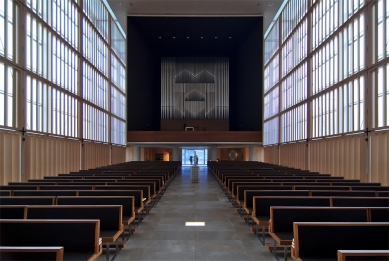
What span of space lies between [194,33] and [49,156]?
1887 cm

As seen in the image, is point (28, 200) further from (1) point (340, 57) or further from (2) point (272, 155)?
(2) point (272, 155)

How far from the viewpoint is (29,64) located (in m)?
12.2

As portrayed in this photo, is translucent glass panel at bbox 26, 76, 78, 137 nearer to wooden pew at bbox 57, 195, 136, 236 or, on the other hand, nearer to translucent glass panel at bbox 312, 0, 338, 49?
wooden pew at bbox 57, 195, 136, 236

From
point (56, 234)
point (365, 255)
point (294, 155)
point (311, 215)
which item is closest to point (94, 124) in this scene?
point (294, 155)

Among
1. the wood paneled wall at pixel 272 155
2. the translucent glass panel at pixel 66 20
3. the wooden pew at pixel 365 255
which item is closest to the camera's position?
the wooden pew at pixel 365 255

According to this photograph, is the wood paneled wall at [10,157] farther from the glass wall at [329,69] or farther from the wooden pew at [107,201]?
the glass wall at [329,69]

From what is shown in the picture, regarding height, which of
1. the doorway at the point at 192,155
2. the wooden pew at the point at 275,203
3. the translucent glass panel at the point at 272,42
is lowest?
the doorway at the point at 192,155

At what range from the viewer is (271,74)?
25.7 meters

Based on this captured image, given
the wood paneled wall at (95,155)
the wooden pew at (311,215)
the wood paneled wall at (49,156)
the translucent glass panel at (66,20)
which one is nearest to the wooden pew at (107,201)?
the wooden pew at (311,215)

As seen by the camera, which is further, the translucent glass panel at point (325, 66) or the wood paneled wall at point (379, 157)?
the translucent glass panel at point (325, 66)

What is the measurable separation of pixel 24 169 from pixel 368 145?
1113 centimetres

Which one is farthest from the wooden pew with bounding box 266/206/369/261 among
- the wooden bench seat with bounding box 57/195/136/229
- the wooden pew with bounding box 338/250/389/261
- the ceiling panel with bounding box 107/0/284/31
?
the ceiling panel with bounding box 107/0/284/31

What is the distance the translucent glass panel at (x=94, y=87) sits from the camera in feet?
61.5

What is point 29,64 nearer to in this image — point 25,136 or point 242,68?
point 25,136
